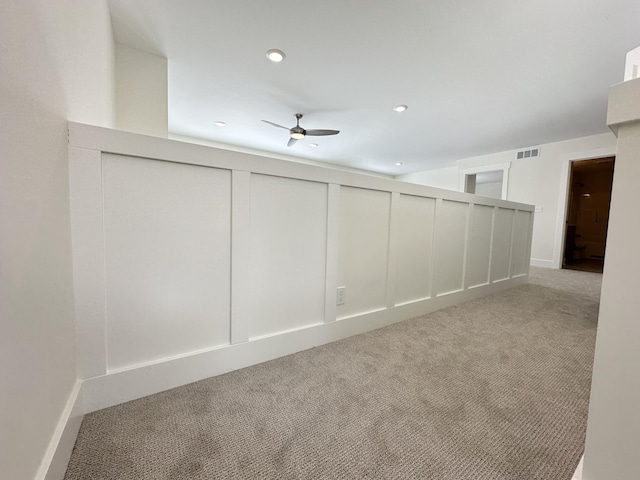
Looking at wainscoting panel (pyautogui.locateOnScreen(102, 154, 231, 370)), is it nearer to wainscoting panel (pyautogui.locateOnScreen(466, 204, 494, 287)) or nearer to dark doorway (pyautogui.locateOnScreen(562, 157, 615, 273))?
wainscoting panel (pyautogui.locateOnScreen(466, 204, 494, 287))

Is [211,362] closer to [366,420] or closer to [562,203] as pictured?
[366,420]

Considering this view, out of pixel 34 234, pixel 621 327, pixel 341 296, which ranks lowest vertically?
pixel 341 296

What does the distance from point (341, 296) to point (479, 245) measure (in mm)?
1927

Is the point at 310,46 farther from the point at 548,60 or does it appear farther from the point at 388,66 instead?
the point at 548,60

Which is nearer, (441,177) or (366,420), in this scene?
(366,420)

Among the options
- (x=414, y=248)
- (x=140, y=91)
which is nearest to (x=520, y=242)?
(x=414, y=248)

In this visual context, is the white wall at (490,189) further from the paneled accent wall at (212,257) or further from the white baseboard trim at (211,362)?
the white baseboard trim at (211,362)

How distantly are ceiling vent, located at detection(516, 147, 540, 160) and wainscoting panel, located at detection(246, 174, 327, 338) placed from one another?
5975 mm

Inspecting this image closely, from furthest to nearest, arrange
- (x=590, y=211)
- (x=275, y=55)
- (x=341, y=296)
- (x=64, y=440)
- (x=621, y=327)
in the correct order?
(x=590, y=211), (x=275, y=55), (x=341, y=296), (x=64, y=440), (x=621, y=327)

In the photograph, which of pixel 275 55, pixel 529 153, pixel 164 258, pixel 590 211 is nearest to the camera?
pixel 164 258

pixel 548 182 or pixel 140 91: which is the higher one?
pixel 140 91

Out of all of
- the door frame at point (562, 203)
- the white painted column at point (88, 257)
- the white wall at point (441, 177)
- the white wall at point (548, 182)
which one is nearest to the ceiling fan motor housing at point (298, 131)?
the white painted column at point (88, 257)

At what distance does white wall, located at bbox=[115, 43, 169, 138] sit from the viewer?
262 centimetres

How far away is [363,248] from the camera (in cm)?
186
